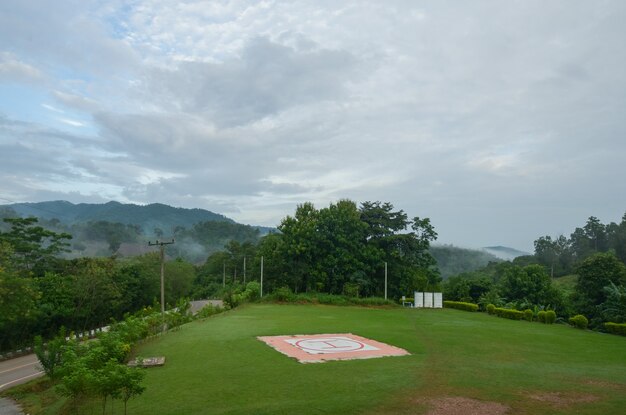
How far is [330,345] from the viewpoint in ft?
54.9

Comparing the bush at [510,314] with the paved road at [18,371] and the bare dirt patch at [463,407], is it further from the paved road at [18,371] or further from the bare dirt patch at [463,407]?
the paved road at [18,371]

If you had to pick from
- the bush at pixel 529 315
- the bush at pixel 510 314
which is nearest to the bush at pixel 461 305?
the bush at pixel 510 314

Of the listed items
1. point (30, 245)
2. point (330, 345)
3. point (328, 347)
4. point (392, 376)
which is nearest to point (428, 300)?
point (330, 345)

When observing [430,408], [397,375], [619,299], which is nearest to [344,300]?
[619,299]

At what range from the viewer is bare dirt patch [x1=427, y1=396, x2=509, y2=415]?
29.3 ft

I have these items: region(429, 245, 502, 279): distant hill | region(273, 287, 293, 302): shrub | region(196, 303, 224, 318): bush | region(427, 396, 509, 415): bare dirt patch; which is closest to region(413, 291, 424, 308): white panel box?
region(273, 287, 293, 302): shrub

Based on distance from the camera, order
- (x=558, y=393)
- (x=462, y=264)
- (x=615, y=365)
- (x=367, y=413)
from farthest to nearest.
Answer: (x=462, y=264) < (x=615, y=365) < (x=558, y=393) < (x=367, y=413)

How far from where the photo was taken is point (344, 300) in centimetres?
3575

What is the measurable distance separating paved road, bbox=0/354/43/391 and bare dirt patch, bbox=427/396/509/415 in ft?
40.7

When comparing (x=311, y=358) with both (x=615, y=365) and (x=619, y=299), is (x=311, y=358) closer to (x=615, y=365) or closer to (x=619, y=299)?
(x=615, y=365)

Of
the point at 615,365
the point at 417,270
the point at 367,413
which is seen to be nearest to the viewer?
the point at 367,413

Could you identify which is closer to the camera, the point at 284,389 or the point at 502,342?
the point at 284,389

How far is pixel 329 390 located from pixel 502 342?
407 inches

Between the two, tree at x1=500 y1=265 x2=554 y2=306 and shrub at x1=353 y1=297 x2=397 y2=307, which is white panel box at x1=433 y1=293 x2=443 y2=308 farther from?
tree at x1=500 y1=265 x2=554 y2=306
